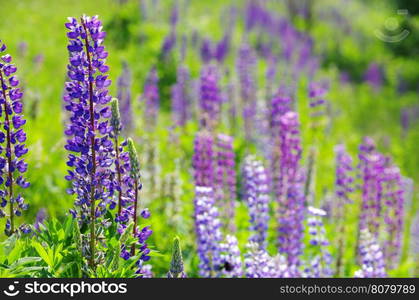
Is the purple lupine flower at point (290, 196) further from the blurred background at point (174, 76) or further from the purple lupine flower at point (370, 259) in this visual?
the blurred background at point (174, 76)

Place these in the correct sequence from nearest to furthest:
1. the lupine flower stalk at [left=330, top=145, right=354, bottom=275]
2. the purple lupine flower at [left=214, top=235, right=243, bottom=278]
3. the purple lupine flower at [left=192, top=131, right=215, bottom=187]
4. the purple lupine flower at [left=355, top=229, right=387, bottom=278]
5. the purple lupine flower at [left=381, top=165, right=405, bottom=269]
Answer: the purple lupine flower at [left=214, top=235, right=243, bottom=278] < the purple lupine flower at [left=355, top=229, right=387, bottom=278] < the purple lupine flower at [left=192, top=131, right=215, bottom=187] < the lupine flower stalk at [left=330, top=145, right=354, bottom=275] < the purple lupine flower at [left=381, top=165, right=405, bottom=269]

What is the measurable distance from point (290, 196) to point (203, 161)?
2.67 feet

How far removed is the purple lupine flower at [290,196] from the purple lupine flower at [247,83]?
125 inches

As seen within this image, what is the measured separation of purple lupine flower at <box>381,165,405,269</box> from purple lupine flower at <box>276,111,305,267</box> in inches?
33.1

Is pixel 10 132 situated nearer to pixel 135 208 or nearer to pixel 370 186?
pixel 135 208

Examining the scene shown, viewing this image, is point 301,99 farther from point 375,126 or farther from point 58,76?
point 58,76

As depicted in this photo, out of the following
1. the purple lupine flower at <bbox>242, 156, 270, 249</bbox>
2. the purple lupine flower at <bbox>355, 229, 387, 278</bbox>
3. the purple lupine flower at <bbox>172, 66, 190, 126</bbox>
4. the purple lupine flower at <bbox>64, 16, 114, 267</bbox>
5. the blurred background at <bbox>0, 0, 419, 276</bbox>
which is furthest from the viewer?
the purple lupine flower at <bbox>172, 66, 190, 126</bbox>

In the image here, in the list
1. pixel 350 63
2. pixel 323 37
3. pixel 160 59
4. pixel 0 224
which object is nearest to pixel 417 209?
pixel 160 59

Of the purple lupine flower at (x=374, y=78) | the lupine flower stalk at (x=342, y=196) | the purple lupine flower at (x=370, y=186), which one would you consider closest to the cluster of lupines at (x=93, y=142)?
the lupine flower stalk at (x=342, y=196)

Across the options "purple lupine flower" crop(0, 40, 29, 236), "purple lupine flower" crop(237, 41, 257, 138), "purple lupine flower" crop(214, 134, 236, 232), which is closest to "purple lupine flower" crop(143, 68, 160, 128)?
"purple lupine flower" crop(237, 41, 257, 138)

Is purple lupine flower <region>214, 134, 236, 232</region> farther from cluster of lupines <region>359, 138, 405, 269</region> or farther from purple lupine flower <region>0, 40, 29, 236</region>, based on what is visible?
purple lupine flower <region>0, 40, 29, 236</region>

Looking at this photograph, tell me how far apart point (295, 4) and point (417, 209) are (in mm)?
15388

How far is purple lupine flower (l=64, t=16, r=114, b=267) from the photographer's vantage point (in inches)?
111

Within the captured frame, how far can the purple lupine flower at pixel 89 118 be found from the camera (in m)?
2.83
